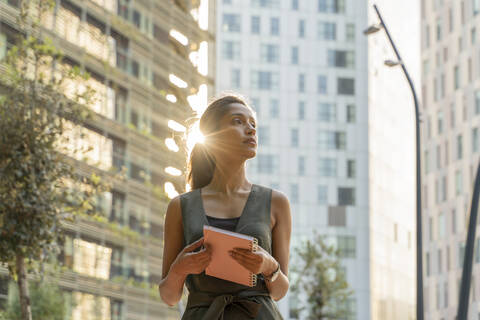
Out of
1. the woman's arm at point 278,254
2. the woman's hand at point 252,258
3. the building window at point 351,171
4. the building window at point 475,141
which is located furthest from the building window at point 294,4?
the woman's hand at point 252,258

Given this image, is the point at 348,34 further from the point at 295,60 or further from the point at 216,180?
the point at 216,180

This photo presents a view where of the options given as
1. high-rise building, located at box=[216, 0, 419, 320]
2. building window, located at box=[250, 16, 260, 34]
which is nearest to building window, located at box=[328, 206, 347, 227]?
high-rise building, located at box=[216, 0, 419, 320]

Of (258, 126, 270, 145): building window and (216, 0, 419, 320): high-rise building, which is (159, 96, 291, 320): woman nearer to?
(216, 0, 419, 320): high-rise building

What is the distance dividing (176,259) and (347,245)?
105m

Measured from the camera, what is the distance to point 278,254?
4.56m

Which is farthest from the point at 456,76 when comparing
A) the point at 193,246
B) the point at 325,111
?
the point at 193,246

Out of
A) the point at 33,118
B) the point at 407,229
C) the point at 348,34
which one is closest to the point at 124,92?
the point at 33,118

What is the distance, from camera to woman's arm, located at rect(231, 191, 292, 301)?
412 cm

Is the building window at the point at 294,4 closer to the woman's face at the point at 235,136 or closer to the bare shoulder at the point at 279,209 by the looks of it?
the woman's face at the point at 235,136

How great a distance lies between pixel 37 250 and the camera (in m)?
20.7

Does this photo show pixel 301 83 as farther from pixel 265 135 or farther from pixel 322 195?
pixel 322 195

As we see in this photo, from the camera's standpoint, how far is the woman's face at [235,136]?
4.60 m

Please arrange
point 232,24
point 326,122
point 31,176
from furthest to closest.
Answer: point 232,24
point 326,122
point 31,176

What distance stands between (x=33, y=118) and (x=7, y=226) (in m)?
2.40
